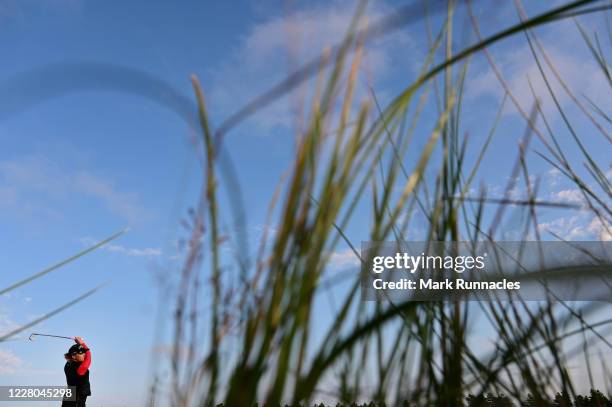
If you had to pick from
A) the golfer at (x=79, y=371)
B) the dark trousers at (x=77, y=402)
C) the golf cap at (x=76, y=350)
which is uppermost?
the golf cap at (x=76, y=350)

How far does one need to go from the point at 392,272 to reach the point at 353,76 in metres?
0.42

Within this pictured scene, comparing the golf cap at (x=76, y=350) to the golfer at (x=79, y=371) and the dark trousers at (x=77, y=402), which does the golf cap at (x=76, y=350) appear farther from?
the dark trousers at (x=77, y=402)

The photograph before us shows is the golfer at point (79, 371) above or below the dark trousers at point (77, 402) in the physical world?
above

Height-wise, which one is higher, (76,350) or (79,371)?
(76,350)

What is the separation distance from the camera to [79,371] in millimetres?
7578

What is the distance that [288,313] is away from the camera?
0.92 meters

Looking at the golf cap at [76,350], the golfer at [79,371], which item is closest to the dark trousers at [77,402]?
the golfer at [79,371]

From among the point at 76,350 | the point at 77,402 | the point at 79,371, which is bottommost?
the point at 77,402

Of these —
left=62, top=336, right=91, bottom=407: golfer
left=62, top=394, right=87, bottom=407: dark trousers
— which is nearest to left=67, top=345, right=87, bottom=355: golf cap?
left=62, top=336, right=91, bottom=407: golfer

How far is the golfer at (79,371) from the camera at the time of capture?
7.56 metres

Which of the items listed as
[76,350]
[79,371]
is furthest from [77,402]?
[76,350]

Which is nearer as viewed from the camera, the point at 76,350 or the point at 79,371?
the point at 79,371

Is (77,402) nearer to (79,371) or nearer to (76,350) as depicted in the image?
(79,371)

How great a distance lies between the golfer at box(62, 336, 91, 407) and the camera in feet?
24.8
